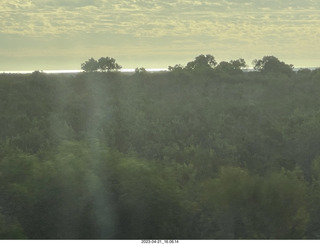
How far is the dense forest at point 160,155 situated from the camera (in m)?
8.16

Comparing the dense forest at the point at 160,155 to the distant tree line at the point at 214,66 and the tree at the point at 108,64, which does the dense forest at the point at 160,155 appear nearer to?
→ the distant tree line at the point at 214,66

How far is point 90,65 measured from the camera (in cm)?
5350

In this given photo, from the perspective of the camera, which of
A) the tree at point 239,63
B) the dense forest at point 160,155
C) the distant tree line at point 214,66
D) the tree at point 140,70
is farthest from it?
the tree at point 239,63

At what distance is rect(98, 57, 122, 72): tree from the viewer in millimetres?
50875

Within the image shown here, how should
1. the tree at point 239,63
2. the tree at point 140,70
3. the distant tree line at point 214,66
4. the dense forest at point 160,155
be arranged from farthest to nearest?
the tree at point 239,63
the distant tree line at point 214,66
the tree at point 140,70
the dense forest at point 160,155

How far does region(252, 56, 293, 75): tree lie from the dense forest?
94 centimetres

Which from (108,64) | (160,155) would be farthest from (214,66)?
(160,155)

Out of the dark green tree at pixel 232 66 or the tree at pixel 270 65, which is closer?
the dark green tree at pixel 232 66

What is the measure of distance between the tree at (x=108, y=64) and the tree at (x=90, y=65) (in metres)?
0.48


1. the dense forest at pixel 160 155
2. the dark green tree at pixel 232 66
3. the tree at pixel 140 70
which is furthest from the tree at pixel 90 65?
the dark green tree at pixel 232 66

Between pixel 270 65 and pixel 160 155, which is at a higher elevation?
pixel 270 65

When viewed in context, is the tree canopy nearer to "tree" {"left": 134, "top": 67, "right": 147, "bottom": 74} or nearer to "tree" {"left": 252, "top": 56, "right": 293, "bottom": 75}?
"tree" {"left": 134, "top": 67, "right": 147, "bottom": 74}

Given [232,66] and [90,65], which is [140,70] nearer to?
[90,65]

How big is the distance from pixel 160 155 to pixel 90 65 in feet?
112
